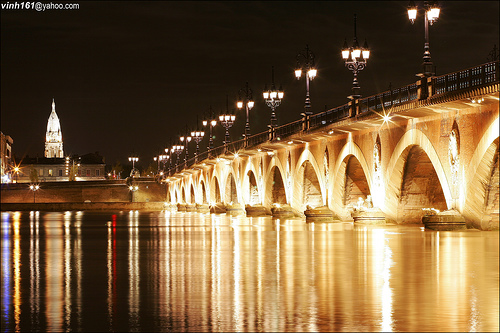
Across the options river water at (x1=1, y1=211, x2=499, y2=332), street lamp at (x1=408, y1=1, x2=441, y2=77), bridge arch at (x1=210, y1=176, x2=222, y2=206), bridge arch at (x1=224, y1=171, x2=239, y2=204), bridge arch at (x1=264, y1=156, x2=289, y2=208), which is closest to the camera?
river water at (x1=1, y1=211, x2=499, y2=332)

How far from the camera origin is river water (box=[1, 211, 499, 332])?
10.5 m

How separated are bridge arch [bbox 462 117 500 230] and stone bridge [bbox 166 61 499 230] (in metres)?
0.03

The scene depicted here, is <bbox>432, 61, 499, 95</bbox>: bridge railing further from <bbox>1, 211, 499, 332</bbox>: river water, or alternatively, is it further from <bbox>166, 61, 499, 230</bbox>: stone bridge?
<bbox>1, 211, 499, 332</bbox>: river water

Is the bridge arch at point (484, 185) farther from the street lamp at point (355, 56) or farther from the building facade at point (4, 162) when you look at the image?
the building facade at point (4, 162)

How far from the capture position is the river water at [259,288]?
413 inches

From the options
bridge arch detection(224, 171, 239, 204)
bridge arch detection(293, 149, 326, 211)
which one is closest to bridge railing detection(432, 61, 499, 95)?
bridge arch detection(293, 149, 326, 211)

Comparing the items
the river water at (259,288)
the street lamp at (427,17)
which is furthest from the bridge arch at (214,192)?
the river water at (259,288)

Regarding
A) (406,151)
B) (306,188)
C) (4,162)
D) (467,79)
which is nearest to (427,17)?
(467,79)

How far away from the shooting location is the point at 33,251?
76.6 feet

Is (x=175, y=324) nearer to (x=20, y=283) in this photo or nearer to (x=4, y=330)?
(x=4, y=330)

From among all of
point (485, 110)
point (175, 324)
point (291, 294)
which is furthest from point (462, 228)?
point (175, 324)

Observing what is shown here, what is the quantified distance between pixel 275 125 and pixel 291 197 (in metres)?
5.27

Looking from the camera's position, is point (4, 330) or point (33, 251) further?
point (33, 251)

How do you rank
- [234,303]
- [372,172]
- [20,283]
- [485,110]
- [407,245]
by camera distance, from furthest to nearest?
[372,172], [485,110], [407,245], [20,283], [234,303]
